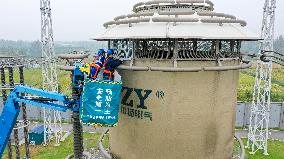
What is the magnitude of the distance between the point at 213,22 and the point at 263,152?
73.2ft

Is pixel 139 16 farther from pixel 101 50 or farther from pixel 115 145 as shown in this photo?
pixel 115 145

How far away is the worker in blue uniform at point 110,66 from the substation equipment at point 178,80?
555mm

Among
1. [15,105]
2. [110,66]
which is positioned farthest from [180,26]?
[15,105]

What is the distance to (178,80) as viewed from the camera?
36.8ft

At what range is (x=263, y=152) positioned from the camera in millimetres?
29375

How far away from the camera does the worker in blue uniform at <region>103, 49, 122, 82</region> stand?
36.9 ft

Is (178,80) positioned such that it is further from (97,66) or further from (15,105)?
(15,105)

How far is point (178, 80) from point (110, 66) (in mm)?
2621

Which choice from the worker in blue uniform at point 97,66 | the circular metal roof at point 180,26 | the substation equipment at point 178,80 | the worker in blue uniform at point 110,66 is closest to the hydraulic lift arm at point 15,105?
the worker in blue uniform at point 97,66

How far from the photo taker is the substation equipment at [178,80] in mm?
11133

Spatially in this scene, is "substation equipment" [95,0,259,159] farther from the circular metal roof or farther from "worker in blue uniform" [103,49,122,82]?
"worker in blue uniform" [103,49,122,82]

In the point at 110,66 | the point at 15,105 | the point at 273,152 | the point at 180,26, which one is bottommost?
the point at 273,152

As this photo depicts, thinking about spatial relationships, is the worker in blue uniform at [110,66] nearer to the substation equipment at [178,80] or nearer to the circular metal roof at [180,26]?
A: the substation equipment at [178,80]

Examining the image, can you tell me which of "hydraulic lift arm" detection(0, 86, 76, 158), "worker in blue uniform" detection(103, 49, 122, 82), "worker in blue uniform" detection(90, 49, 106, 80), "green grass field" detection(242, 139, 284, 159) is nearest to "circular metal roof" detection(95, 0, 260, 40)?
"worker in blue uniform" detection(103, 49, 122, 82)
